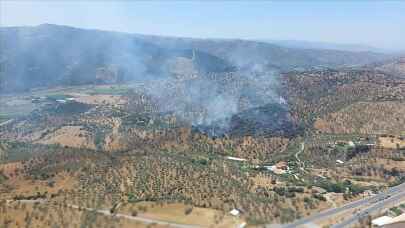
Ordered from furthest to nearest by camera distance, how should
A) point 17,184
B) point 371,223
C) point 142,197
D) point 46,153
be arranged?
point 46,153 → point 17,184 → point 142,197 → point 371,223

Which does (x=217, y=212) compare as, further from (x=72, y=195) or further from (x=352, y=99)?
(x=352, y=99)

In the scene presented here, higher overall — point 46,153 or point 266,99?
point 266,99

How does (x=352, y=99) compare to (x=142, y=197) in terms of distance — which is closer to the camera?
(x=142, y=197)

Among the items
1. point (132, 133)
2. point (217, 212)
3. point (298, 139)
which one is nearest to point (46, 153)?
point (132, 133)

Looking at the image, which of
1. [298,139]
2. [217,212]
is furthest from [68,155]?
[298,139]

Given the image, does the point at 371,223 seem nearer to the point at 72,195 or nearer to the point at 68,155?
the point at 72,195

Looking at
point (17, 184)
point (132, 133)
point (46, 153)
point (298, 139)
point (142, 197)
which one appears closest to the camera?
point (142, 197)
